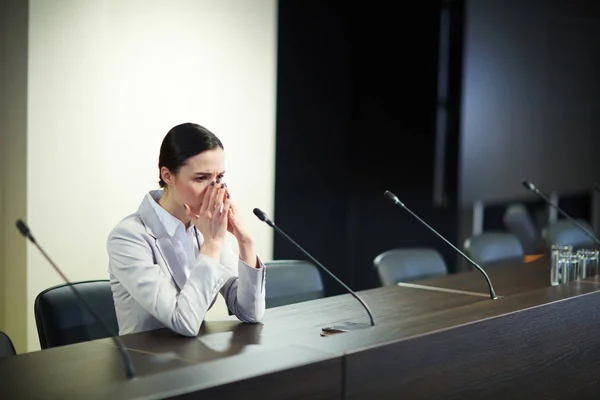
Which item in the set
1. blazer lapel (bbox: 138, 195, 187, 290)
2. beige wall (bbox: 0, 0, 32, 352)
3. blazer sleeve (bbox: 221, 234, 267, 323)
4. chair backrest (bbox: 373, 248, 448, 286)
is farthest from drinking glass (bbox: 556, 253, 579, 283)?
beige wall (bbox: 0, 0, 32, 352)

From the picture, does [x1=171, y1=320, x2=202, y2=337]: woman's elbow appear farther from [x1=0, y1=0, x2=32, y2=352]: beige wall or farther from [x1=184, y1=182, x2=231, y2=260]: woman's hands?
[x1=0, y1=0, x2=32, y2=352]: beige wall

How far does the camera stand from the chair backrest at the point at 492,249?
14.1 ft

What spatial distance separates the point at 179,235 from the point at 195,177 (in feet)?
0.60

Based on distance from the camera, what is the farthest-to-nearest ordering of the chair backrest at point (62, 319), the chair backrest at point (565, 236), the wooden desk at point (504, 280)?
the chair backrest at point (565, 236)
the wooden desk at point (504, 280)
the chair backrest at point (62, 319)

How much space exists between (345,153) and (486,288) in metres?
2.69

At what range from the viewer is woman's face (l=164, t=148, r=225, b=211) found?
249 centimetres

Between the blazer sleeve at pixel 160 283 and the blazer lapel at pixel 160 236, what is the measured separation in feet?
0.15

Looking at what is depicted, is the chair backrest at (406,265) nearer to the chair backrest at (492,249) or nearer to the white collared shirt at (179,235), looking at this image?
the chair backrest at (492,249)

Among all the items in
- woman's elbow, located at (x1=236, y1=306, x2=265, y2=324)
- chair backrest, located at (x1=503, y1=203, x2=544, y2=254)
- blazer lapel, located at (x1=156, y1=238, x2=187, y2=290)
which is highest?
blazer lapel, located at (x1=156, y1=238, x2=187, y2=290)

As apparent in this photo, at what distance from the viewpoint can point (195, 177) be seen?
8.18 feet

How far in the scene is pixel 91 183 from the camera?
3916 mm

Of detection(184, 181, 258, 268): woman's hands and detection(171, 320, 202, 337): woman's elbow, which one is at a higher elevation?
detection(184, 181, 258, 268): woman's hands

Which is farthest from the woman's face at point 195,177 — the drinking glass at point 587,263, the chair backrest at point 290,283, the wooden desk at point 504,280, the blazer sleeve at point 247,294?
the drinking glass at point 587,263

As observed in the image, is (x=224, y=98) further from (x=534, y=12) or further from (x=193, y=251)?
(x=534, y=12)
